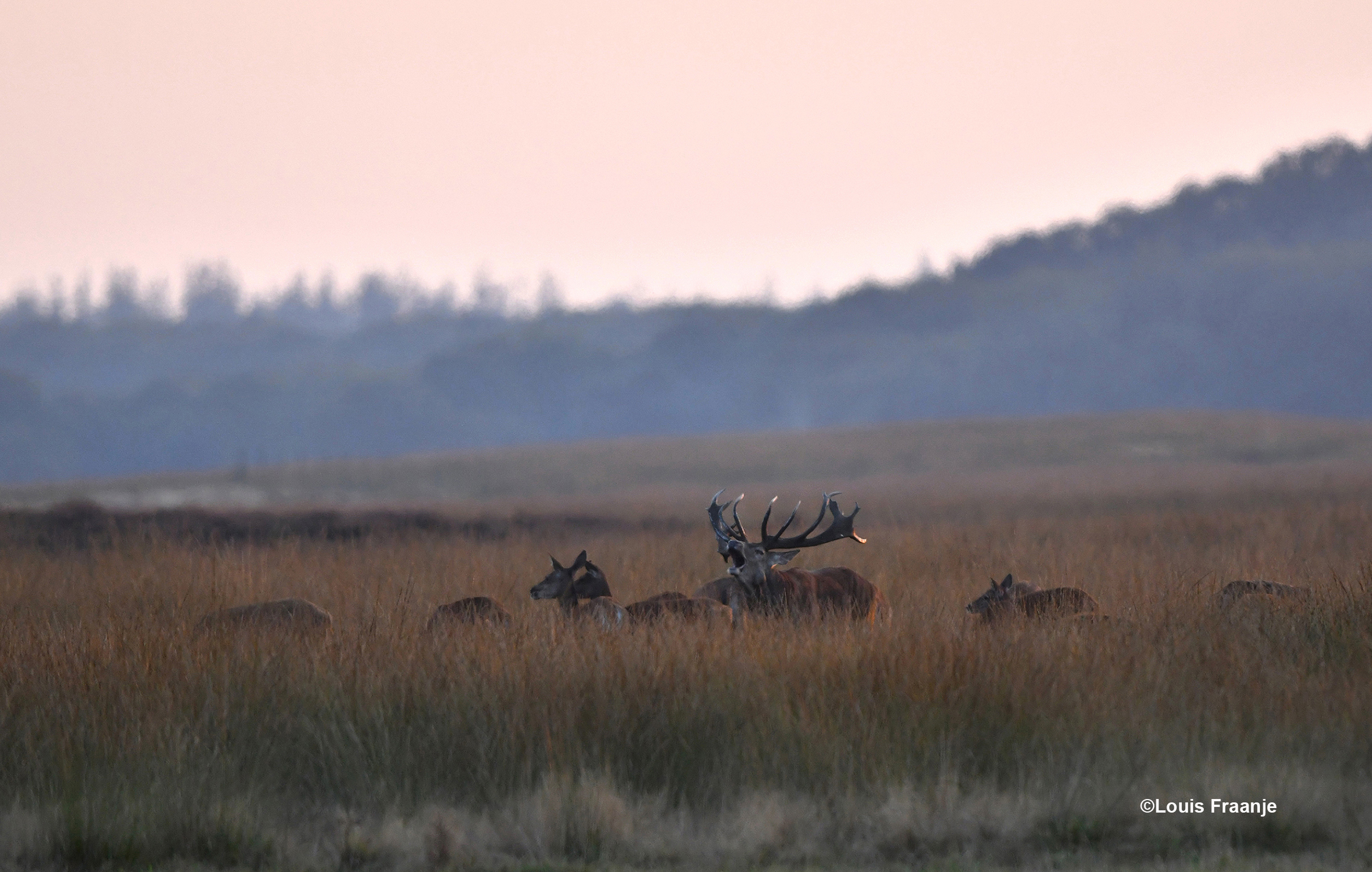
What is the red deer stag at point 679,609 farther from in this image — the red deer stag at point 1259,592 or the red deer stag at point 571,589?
the red deer stag at point 1259,592

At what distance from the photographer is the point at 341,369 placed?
156125 mm

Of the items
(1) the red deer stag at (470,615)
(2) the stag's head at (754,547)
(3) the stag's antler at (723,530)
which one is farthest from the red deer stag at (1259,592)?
(1) the red deer stag at (470,615)

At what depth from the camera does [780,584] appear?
11.6 m

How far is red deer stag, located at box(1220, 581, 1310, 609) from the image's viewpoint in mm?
10250

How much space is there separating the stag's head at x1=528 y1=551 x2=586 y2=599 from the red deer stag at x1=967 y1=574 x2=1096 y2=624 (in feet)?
11.4

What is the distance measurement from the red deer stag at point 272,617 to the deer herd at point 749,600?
11 mm

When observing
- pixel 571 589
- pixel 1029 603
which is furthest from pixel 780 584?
pixel 1029 603

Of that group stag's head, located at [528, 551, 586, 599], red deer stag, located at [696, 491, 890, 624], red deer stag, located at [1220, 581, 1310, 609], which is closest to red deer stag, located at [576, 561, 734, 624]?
red deer stag, located at [696, 491, 890, 624]

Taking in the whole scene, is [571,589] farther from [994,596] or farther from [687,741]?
[687,741]

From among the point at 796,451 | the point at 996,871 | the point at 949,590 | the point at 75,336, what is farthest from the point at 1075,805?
the point at 75,336

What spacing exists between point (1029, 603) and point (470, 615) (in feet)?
15.3

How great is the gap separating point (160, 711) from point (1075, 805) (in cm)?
525

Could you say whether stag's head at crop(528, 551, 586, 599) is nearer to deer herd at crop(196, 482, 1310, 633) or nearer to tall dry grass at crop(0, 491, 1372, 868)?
deer herd at crop(196, 482, 1310, 633)

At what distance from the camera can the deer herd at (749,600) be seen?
10219mm
